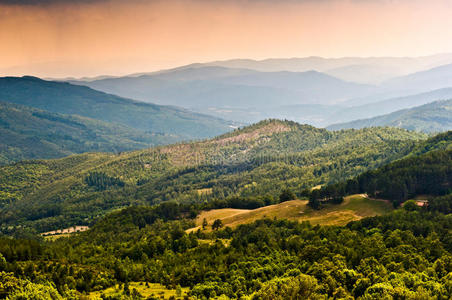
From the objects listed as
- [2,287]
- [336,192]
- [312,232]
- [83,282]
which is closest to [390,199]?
[336,192]

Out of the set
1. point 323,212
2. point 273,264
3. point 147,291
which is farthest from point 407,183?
point 147,291

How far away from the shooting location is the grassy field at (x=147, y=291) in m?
85.9

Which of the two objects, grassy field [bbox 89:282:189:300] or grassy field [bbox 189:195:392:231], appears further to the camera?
grassy field [bbox 189:195:392:231]

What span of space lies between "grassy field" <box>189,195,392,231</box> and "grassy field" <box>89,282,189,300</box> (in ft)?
229

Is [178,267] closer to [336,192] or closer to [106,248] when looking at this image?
[106,248]

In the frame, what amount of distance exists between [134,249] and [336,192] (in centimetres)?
8569

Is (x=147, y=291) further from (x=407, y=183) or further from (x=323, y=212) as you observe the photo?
(x=407, y=183)

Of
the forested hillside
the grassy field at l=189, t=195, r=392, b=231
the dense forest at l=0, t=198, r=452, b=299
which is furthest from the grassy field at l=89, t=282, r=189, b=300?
the forested hillside

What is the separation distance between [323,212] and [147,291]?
3379 inches

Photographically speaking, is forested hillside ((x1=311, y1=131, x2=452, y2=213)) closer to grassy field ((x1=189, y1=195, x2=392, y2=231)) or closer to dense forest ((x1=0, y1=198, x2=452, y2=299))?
grassy field ((x1=189, y1=195, x2=392, y2=231))

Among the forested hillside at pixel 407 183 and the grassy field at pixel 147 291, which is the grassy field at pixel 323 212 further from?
the grassy field at pixel 147 291

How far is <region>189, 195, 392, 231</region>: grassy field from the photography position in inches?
5650

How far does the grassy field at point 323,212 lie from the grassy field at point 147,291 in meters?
69.9

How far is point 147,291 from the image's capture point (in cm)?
9194
